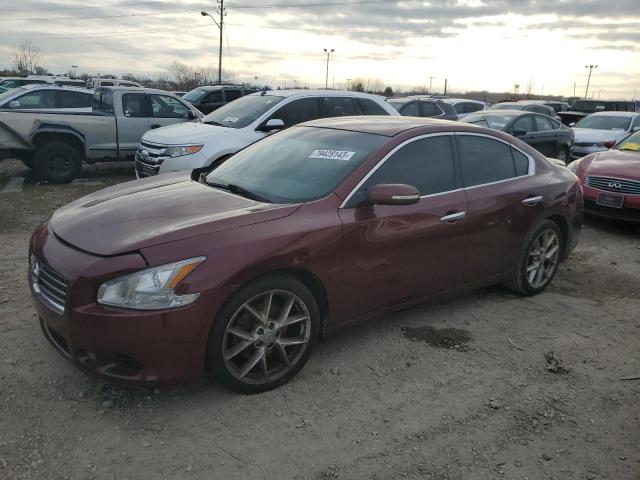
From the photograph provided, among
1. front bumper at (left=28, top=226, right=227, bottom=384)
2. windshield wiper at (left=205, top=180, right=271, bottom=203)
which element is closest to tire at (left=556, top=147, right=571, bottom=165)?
windshield wiper at (left=205, top=180, right=271, bottom=203)

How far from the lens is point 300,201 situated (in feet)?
11.2

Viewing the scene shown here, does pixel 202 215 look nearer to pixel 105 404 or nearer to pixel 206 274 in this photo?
pixel 206 274

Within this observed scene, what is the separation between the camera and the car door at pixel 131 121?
33.9 feet

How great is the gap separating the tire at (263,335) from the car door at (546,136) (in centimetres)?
1076

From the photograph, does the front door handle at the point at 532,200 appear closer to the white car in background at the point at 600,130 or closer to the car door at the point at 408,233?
the car door at the point at 408,233

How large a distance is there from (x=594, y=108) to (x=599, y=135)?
7.89m

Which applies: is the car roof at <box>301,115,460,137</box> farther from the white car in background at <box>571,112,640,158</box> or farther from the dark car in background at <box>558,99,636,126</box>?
the dark car in background at <box>558,99,636,126</box>

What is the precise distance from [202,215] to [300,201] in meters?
0.63

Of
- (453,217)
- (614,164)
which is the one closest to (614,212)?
(614,164)

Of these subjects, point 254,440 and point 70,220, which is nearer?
point 254,440

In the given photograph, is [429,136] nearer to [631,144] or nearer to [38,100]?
[631,144]

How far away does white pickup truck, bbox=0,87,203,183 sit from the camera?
9188 millimetres

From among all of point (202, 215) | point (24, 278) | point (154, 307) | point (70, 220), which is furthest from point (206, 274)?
point (24, 278)

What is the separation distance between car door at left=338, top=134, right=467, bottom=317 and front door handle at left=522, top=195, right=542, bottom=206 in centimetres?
81
